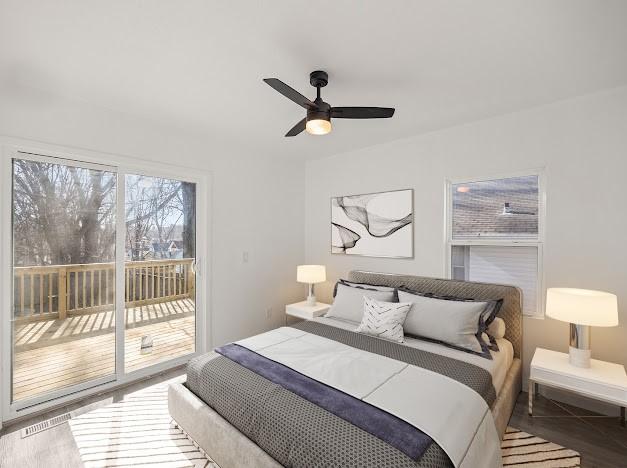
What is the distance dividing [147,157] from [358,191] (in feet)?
7.79

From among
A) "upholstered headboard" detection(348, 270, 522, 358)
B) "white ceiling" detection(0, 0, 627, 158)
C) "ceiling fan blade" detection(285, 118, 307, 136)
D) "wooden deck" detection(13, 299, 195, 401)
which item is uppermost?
"white ceiling" detection(0, 0, 627, 158)

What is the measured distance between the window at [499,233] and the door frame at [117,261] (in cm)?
266

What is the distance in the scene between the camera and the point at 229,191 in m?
3.63

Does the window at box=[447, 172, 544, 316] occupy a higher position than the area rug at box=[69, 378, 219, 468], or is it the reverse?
the window at box=[447, 172, 544, 316]

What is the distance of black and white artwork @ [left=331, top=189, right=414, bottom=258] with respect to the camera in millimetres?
3475

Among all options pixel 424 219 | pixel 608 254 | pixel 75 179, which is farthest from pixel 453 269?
pixel 75 179

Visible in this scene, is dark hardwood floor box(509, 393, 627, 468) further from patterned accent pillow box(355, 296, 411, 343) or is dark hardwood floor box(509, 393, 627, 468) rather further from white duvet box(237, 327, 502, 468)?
patterned accent pillow box(355, 296, 411, 343)

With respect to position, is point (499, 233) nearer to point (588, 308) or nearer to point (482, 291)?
point (482, 291)

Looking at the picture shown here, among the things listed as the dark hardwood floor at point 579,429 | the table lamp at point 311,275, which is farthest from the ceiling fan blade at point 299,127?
the dark hardwood floor at point 579,429

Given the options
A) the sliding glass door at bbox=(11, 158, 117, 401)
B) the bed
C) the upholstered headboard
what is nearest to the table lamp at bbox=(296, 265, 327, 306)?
the upholstered headboard

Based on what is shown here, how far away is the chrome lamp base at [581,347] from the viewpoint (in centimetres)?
220

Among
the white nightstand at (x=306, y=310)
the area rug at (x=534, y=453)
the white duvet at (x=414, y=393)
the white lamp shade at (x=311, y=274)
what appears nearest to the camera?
the white duvet at (x=414, y=393)

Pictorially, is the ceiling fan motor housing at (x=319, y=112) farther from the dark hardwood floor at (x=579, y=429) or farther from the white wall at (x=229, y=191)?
the dark hardwood floor at (x=579, y=429)

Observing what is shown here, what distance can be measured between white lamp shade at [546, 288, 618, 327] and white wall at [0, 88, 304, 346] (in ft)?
9.84
